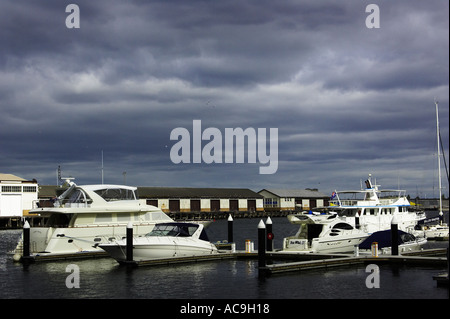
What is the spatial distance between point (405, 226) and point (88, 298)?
1341 inches

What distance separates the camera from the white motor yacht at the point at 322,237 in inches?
1395

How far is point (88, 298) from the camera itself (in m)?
23.2

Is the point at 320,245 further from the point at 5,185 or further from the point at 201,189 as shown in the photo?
the point at 201,189

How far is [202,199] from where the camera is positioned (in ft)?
443

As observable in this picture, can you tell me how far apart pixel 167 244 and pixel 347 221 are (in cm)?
1714

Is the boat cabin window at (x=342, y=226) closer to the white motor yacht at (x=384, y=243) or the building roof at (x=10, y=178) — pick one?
the white motor yacht at (x=384, y=243)

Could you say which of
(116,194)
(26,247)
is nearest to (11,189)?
(116,194)

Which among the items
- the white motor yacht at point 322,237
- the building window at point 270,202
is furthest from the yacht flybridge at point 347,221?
the building window at point 270,202

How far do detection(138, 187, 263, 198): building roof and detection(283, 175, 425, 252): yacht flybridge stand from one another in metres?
79.9

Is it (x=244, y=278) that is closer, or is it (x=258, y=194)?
(x=244, y=278)

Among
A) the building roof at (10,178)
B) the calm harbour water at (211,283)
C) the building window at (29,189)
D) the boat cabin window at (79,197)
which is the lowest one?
the calm harbour water at (211,283)

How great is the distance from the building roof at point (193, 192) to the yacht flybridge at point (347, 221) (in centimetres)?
7991
